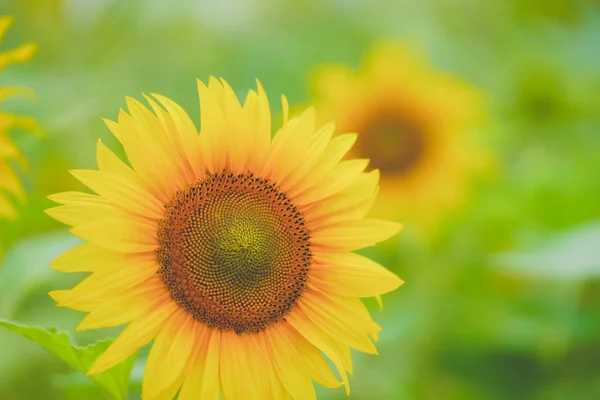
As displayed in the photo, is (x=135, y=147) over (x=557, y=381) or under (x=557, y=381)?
over

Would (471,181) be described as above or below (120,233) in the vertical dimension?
above

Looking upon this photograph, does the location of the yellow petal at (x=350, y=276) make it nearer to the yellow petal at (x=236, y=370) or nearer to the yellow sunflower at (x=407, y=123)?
the yellow petal at (x=236, y=370)

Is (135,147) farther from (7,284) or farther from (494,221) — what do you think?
(494,221)

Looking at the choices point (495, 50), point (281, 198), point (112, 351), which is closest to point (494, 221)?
point (495, 50)

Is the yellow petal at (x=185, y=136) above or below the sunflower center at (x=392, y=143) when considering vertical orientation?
below

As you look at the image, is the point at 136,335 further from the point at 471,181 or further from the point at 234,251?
the point at 471,181

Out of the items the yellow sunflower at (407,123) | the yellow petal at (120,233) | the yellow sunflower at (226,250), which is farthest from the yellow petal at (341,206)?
the yellow sunflower at (407,123)

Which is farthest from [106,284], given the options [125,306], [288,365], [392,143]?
[392,143]
